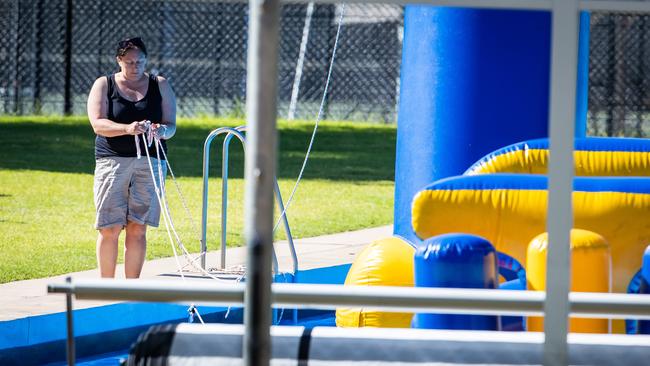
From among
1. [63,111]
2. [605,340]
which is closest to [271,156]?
[605,340]

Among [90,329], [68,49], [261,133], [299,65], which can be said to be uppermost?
[68,49]

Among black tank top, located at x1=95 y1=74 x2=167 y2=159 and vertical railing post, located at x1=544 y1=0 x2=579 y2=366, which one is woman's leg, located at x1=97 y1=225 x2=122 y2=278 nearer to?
black tank top, located at x1=95 y1=74 x2=167 y2=159

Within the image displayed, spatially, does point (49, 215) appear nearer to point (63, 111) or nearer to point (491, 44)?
point (491, 44)

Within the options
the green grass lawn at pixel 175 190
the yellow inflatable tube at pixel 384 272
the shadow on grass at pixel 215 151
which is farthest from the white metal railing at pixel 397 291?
the shadow on grass at pixel 215 151

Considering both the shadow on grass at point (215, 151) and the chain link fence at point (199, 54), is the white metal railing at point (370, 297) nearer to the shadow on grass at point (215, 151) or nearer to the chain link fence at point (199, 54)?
the shadow on grass at point (215, 151)

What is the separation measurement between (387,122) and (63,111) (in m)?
6.04

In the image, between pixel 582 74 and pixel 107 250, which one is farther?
pixel 582 74

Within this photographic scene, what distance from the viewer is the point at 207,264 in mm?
7684

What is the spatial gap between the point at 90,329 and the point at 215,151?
9.43 metres

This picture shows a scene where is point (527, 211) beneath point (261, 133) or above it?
beneath

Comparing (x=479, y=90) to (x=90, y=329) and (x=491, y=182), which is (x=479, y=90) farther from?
(x=90, y=329)

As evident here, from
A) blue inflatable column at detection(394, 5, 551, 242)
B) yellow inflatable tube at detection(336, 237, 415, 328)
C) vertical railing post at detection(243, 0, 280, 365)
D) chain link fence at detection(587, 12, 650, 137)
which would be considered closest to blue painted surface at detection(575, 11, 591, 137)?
blue inflatable column at detection(394, 5, 551, 242)

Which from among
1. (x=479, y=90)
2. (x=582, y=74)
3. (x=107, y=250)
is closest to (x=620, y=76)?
(x=582, y=74)

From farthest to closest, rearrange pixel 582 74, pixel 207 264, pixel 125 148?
pixel 207 264
pixel 582 74
pixel 125 148
